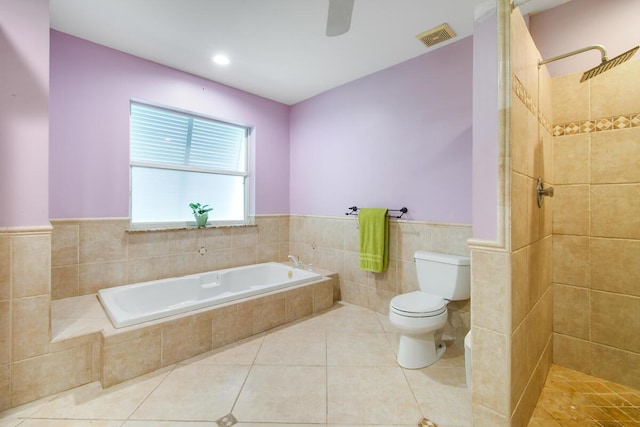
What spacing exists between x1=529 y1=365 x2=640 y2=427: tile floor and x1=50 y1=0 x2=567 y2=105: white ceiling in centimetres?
232

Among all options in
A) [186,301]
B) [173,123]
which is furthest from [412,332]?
[173,123]

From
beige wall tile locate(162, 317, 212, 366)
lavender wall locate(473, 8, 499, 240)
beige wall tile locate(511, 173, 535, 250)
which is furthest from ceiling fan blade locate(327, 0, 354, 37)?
beige wall tile locate(162, 317, 212, 366)

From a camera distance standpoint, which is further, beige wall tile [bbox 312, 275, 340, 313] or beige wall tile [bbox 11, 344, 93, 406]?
beige wall tile [bbox 312, 275, 340, 313]

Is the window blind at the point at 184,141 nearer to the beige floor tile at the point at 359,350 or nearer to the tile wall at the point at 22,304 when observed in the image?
the tile wall at the point at 22,304

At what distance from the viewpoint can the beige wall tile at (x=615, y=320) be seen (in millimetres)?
1685

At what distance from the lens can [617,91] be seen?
1737 mm

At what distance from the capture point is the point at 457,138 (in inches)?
93.0

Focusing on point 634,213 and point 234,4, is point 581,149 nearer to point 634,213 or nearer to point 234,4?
point 634,213

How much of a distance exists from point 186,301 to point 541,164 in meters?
3.07

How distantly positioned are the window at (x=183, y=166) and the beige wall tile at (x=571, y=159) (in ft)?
9.86

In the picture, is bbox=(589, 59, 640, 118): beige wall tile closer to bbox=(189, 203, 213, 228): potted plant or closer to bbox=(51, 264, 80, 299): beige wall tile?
bbox=(189, 203, 213, 228): potted plant

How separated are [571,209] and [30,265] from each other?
3.29 m

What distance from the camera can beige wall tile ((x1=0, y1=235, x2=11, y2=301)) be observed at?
1527 millimetres

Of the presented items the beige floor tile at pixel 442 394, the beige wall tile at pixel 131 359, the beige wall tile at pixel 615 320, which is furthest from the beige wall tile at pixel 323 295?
the beige wall tile at pixel 615 320
